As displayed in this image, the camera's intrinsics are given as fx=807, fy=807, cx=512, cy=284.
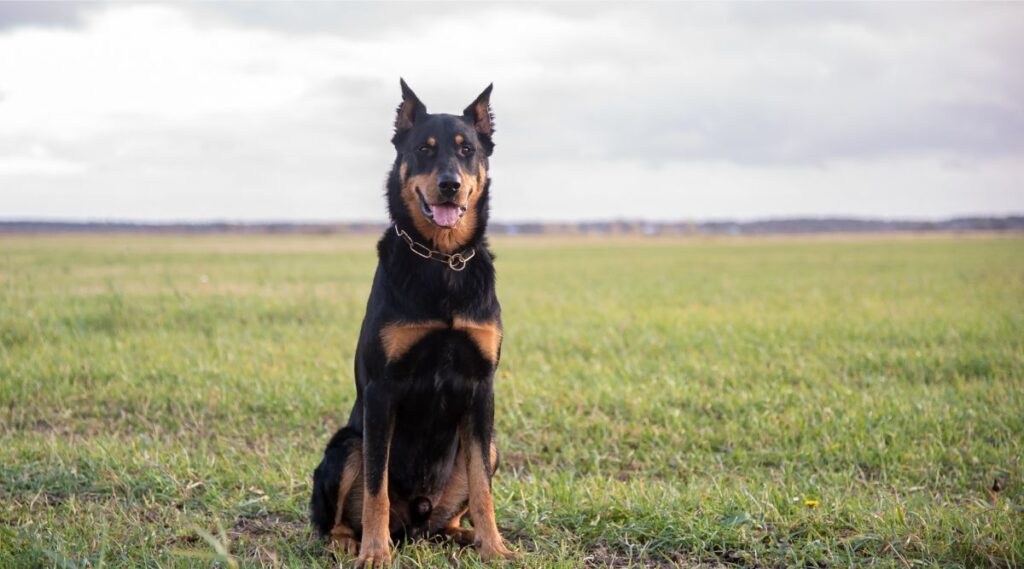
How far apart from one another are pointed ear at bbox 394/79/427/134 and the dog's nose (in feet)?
1.98

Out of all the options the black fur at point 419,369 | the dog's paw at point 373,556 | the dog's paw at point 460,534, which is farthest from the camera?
the dog's paw at point 460,534

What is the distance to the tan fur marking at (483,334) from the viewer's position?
13.3 ft

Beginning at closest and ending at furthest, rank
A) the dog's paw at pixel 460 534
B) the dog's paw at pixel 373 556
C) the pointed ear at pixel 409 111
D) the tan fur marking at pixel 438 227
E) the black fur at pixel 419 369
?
the dog's paw at pixel 373 556
the black fur at pixel 419 369
the tan fur marking at pixel 438 227
the dog's paw at pixel 460 534
the pointed ear at pixel 409 111

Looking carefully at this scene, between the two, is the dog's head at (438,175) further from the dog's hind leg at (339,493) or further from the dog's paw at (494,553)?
the dog's paw at (494,553)

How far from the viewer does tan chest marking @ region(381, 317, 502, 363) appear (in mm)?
3998

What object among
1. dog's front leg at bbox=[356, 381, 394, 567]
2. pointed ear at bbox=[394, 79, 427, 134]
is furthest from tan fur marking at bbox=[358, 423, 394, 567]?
pointed ear at bbox=[394, 79, 427, 134]

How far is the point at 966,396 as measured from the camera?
8.01 m

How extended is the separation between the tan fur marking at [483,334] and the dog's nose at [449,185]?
643mm

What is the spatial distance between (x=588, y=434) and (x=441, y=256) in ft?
10.9

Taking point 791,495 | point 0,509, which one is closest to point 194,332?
point 0,509

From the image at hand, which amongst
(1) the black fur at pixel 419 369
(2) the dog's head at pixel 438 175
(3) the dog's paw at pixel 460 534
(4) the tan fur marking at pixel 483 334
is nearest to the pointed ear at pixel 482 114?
(2) the dog's head at pixel 438 175

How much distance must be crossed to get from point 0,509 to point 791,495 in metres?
4.87

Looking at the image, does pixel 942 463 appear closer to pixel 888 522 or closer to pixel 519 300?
pixel 888 522

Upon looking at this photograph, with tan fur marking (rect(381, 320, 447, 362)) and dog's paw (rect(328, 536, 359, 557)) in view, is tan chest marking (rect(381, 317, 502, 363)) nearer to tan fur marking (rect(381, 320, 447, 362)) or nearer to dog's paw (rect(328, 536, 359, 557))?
tan fur marking (rect(381, 320, 447, 362))
